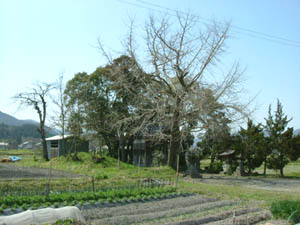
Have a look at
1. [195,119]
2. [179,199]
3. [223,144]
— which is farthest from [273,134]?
[179,199]

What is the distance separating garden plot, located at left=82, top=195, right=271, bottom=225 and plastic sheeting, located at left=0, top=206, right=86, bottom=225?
667 millimetres

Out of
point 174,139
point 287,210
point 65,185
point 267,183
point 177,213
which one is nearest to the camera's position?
point 287,210

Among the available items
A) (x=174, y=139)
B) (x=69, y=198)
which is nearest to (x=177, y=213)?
(x=69, y=198)

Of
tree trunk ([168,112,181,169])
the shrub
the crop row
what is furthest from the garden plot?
tree trunk ([168,112,181,169])

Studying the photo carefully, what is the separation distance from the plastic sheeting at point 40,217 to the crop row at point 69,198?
1790 mm

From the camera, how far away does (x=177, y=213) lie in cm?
739

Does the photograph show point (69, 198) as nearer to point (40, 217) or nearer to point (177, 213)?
point (40, 217)

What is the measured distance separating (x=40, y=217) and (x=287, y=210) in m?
5.09

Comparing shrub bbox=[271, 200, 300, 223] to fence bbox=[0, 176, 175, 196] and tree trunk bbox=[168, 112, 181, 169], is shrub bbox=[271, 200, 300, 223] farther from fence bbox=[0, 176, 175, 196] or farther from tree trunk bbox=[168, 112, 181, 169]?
tree trunk bbox=[168, 112, 181, 169]

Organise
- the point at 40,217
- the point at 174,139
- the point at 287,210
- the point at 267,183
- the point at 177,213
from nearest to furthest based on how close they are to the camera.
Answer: the point at 40,217
the point at 287,210
the point at 177,213
the point at 267,183
the point at 174,139

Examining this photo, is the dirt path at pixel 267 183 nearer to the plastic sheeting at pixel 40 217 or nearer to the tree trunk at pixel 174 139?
the tree trunk at pixel 174 139

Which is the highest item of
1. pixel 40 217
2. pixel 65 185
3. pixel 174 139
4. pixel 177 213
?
pixel 174 139

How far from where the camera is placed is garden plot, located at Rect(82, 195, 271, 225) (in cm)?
653

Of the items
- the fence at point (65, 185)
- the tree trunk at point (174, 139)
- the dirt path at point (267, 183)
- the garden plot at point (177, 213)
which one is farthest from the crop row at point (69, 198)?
the tree trunk at point (174, 139)
